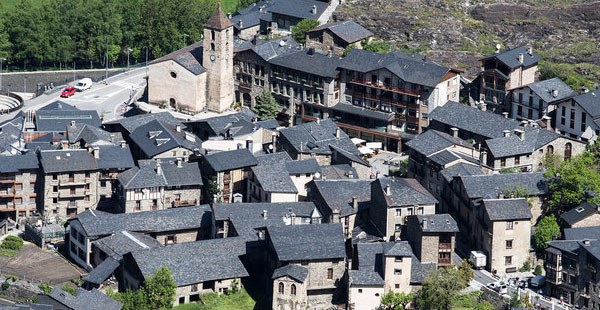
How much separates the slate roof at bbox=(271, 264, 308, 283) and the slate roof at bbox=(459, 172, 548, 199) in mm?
17176

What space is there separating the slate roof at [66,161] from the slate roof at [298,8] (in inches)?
1722

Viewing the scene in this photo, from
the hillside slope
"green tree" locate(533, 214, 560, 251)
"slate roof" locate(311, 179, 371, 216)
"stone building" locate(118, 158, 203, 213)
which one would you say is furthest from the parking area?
the hillside slope

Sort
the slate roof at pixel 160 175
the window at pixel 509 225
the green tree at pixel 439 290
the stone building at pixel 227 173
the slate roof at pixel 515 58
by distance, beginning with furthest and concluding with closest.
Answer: the slate roof at pixel 515 58
the stone building at pixel 227 173
the slate roof at pixel 160 175
the window at pixel 509 225
the green tree at pixel 439 290

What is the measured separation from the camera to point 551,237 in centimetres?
12912

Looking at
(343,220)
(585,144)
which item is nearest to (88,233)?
(343,220)

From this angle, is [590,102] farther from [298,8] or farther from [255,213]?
[298,8]

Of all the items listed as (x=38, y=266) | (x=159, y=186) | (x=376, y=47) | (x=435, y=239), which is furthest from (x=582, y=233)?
(x=38, y=266)

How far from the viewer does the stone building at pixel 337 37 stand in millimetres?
167625

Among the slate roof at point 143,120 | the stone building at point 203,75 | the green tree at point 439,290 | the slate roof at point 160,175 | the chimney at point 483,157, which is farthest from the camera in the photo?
the stone building at point 203,75

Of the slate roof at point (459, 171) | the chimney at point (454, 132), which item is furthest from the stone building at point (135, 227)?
the chimney at point (454, 132)

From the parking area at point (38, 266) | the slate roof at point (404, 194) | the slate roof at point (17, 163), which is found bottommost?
the parking area at point (38, 266)

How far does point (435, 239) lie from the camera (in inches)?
4975

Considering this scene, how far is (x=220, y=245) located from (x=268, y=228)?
14.6 ft

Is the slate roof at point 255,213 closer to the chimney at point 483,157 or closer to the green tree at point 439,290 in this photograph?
the green tree at point 439,290
